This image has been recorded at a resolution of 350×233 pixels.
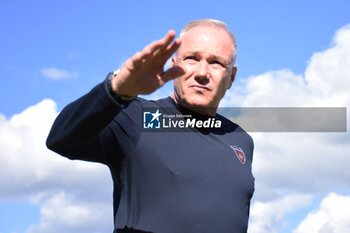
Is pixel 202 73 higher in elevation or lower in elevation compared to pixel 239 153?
higher

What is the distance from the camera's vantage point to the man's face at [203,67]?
4.32 m

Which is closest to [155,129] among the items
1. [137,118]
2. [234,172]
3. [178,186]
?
[137,118]

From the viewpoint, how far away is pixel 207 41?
441 cm

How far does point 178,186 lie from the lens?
12.6 ft

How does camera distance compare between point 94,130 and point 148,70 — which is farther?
point 94,130

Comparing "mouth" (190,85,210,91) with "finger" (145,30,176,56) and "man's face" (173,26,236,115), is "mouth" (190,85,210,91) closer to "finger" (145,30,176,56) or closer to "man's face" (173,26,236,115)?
"man's face" (173,26,236,115)

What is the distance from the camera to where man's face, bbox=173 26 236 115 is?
4.32 m

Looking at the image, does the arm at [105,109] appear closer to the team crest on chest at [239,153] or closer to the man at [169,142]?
the man at [169,142]

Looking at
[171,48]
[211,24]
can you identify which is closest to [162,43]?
[171,48]

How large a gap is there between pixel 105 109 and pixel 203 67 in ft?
4.39

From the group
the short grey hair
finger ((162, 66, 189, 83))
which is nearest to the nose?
the short grey hair

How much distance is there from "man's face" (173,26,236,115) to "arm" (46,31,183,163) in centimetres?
78

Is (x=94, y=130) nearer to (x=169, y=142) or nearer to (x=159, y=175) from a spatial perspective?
(x=159, y=175)

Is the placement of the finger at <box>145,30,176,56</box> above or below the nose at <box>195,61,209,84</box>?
below
